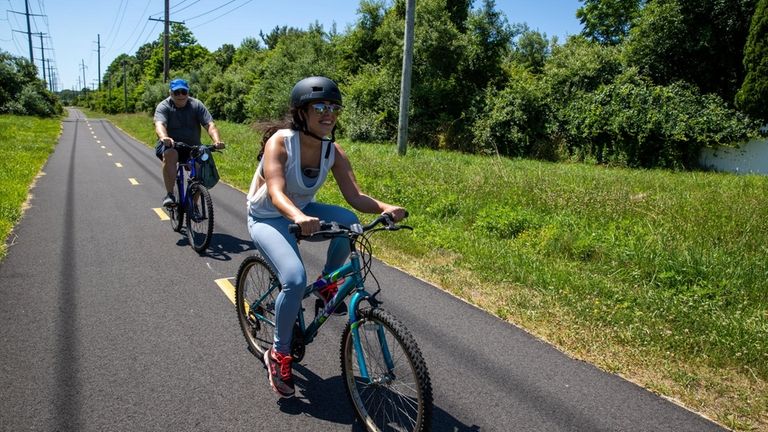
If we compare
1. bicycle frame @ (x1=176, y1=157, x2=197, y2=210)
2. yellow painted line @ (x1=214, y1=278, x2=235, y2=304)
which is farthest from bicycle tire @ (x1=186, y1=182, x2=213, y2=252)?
yellow painted line @ (x1=214, y1=278, x2=235, y2=304)

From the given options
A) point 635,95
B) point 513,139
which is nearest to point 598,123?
point 635,95

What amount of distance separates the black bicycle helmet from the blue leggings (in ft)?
2.64

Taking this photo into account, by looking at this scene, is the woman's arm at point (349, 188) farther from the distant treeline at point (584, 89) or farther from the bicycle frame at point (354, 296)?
the distant treeline at point (584, 89)

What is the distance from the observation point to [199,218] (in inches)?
267

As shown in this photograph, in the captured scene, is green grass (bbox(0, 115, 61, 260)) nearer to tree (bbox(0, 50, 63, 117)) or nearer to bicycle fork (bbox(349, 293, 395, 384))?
bicycle fork (bbox(349, 293, 395, 384))

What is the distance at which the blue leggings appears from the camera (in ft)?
9.75

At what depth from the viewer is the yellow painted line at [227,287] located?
5.07 meters

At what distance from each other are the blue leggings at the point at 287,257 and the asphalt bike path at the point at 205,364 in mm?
599

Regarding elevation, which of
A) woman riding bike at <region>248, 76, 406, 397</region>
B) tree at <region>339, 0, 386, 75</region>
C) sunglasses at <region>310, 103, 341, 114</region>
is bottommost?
woman riding bike at <region>248, 76, 406, 397</region>

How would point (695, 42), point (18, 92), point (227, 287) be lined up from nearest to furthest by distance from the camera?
point (227, 287)
point (695, 42)
point (18, 92)

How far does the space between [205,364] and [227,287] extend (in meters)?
1.70

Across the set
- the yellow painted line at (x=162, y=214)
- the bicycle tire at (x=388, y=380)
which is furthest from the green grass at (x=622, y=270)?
the yellow painted line at (x=162, y=214)

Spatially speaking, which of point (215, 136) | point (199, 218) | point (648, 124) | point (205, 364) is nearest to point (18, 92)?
point (215, 136)

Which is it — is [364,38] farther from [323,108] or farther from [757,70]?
[323,108]
